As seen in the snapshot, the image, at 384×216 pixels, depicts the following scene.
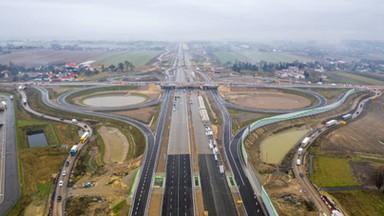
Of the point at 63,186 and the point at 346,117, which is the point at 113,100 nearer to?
the point at 63,186

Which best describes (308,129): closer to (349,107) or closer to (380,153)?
(380,153)

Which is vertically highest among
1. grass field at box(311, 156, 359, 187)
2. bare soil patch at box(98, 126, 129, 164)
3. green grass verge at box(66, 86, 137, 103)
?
green grass verge at box(66, 86, 137, 103)

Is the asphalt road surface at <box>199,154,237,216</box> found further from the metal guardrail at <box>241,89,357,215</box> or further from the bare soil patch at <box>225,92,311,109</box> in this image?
the bare soil patch at <box>225,92,311,109</box>

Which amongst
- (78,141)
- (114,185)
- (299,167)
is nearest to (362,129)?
(299,167)

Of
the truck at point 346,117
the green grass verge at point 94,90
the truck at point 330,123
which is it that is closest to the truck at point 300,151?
the truck at point 330,123

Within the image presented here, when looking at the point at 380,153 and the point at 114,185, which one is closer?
the point at 114,185

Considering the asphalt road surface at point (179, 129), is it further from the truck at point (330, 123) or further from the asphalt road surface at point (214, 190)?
the truck at point (330, 123)

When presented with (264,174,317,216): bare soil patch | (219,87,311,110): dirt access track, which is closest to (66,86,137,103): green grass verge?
(219,87,311,110): dirt access track
